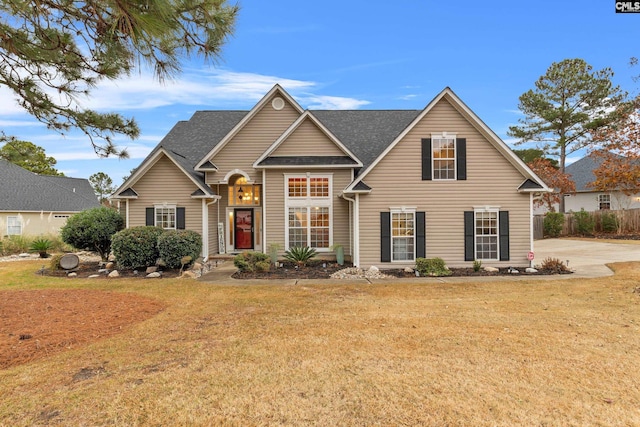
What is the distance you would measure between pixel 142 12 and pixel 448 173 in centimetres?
1079

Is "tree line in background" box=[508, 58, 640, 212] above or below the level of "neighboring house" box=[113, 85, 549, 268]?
above

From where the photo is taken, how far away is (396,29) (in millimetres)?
18047

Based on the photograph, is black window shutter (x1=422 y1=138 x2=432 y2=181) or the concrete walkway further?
black window shutter (x1=422 y1=138 x2=432 y2=181)

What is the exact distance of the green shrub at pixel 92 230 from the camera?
45.6 feet

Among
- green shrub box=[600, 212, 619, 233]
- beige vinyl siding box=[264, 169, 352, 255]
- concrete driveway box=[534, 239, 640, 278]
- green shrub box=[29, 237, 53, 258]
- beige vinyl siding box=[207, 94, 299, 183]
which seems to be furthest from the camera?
green shrub box=[600, 212, 619, 233]

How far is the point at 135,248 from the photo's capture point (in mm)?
12016

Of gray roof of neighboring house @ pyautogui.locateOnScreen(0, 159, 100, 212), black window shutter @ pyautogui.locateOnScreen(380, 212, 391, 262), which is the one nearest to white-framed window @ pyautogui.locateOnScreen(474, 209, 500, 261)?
black window shutter @ pyautogui.locateOnScreen(380, 212, 391, 262)

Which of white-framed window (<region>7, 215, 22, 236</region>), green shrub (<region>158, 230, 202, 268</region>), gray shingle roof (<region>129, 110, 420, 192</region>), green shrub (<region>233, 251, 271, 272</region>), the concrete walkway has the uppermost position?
gray shingle roof (<region>129, 110, 420, 192</region>)

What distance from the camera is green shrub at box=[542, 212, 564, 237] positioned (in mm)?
25219

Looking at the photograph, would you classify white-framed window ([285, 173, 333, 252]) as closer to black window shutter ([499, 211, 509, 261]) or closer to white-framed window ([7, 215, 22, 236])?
black window shutter ([499, 211, 509, 261])

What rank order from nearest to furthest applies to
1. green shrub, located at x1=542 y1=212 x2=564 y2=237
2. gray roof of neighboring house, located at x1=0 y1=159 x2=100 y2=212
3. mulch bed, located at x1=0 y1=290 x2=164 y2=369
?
mulch bed, located at x1=0 y1=290 x2=164 y2=369 < gray roof of neighboring house, located at x1=0 y1=159 x2=100 y2=212 < green shrub, located at x1=542 y1=212 x2=564 y2=237

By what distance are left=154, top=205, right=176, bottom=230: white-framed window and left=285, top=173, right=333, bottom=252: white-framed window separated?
15.8ft

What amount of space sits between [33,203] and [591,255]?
114 ft

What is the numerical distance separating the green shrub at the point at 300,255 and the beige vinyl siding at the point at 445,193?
2.07 metres
